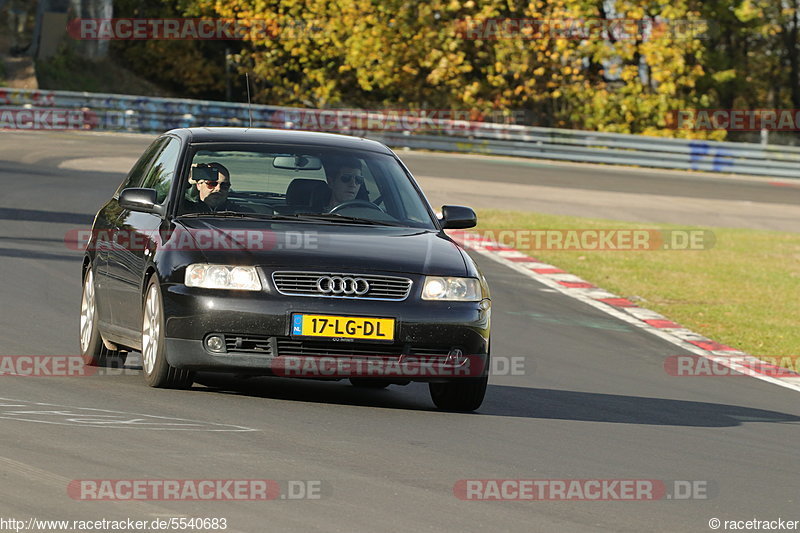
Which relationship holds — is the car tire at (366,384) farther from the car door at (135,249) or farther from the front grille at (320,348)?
the car door at (135,249)

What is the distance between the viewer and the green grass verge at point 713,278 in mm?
15055

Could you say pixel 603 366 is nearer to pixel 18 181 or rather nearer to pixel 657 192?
pixel 18 181

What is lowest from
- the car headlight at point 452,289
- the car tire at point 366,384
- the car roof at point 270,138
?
the car tire at point 366,384

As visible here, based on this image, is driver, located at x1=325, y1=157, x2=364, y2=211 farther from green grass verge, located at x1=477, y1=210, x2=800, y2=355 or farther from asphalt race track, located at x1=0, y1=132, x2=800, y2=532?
green grass verge, located at x1=477, y1=210, x2=800, y2=355

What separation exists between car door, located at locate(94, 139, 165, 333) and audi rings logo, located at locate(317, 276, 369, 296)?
69.4 inches

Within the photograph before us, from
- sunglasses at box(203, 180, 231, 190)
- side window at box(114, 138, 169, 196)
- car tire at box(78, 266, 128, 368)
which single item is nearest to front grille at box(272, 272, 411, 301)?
sunglasses at box(203, 180, 231, 190)

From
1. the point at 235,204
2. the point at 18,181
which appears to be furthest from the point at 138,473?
the point at 18,181

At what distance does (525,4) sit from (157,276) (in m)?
38.6

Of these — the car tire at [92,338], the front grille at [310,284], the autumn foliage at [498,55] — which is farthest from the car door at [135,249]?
the autumn foliage at [498,55]

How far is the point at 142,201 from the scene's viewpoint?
29.0 ft

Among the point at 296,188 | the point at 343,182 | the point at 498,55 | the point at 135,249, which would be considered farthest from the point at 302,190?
the point at 498,55

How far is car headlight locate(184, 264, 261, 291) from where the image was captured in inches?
318

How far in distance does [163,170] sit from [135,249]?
735 millimetres

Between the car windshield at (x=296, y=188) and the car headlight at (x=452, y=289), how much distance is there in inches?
33.5
